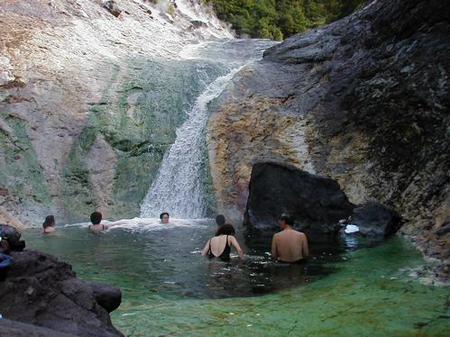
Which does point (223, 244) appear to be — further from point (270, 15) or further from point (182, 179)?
point (270, 15)

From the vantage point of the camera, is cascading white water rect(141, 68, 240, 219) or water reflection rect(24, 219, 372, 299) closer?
water reflection rect(24, 219, 372, 299)

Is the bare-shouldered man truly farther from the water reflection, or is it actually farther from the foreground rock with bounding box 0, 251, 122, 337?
the foreground rock with bounding box 0, 251, 122, 337

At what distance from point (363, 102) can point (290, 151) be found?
2.69m

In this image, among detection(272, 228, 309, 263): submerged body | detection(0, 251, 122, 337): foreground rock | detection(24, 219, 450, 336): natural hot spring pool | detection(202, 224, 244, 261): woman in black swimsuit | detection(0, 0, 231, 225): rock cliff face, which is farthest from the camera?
detection(0, 0, 231, 225): rock cliff face

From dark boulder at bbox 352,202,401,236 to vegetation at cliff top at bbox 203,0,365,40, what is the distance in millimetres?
23550

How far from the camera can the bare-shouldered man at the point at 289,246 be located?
331 inches

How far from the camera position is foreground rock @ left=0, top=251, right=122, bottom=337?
334cm

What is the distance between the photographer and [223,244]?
8.70m

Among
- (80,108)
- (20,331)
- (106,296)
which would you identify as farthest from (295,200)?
(20,331)

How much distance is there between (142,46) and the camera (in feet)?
71.4

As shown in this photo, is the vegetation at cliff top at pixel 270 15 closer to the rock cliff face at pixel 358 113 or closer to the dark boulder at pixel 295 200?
the rock cliff face at pixel 358 113

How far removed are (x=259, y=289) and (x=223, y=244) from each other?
6.69 feet

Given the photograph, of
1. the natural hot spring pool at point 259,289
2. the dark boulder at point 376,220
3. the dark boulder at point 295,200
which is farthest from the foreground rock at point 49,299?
the dark boulder at point 295,200

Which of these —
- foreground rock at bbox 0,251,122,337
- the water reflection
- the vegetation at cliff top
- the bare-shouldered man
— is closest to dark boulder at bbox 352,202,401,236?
the water reflection
